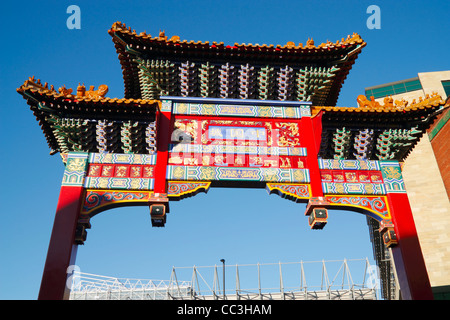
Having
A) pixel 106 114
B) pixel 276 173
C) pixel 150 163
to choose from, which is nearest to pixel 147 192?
pixel 150 163

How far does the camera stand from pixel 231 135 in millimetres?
11266

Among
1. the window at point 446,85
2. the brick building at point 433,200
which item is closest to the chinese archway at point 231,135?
the brick building at point 433,200

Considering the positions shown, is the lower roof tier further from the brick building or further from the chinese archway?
the brick building

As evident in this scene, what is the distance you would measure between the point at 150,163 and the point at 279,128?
3.74 meters

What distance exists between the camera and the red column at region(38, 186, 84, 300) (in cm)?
872

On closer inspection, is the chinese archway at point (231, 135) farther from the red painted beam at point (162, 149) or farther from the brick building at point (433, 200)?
the brick building at point (433, 200)

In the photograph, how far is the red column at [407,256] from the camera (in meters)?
9.38

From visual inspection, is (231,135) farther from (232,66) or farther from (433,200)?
(433,200)

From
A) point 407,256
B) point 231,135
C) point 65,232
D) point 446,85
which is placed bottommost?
point 407,256

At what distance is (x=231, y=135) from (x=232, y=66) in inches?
77.8

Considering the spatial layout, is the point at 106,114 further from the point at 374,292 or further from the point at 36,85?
the point at 374,292

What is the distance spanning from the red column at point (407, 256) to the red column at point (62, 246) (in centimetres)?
776

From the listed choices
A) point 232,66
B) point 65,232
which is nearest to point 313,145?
point 232,66

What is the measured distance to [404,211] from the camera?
10414 millimetres
